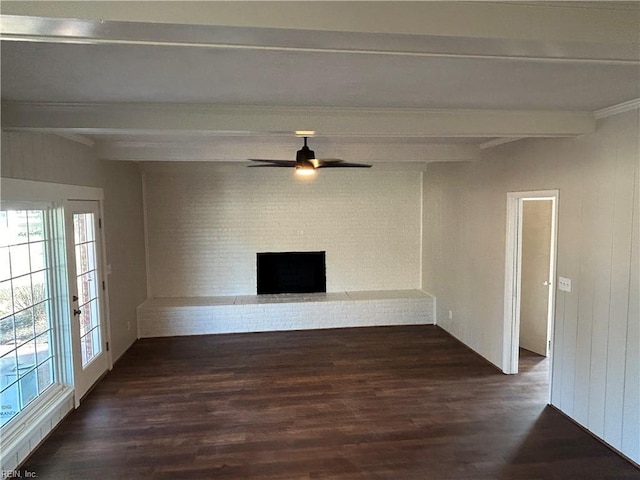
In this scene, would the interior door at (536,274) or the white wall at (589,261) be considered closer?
the white wall at (589,261)

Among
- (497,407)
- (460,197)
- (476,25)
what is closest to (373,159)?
(460,197)

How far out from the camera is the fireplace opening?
6.16 meters

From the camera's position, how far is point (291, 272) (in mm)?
6234

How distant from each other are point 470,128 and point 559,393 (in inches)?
96.9

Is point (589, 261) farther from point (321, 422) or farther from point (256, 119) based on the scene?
point (256, 119)

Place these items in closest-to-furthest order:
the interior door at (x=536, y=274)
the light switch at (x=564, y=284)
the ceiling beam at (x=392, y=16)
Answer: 1. the ceiling beam at (x=392, y=16)
2. the light switch at (x=564, y=284)
3. the interior door at (x=536, y=274)

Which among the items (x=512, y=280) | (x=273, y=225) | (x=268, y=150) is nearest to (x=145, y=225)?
(x=273, y=225)

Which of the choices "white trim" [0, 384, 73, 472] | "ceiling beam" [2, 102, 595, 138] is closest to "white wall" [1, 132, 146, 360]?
"ceiling beam" [2, 102, 595, 138]

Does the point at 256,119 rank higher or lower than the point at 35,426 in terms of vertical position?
higher

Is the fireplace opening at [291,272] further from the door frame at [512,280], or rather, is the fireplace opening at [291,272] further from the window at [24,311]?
the window at [24,311]

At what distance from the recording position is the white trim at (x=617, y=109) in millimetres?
2568

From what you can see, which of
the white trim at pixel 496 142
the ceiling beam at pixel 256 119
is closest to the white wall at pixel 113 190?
the ceiling beam at pixel 256 119

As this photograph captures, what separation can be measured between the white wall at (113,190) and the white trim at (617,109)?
4.23 metres

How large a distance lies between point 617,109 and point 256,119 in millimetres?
2526
